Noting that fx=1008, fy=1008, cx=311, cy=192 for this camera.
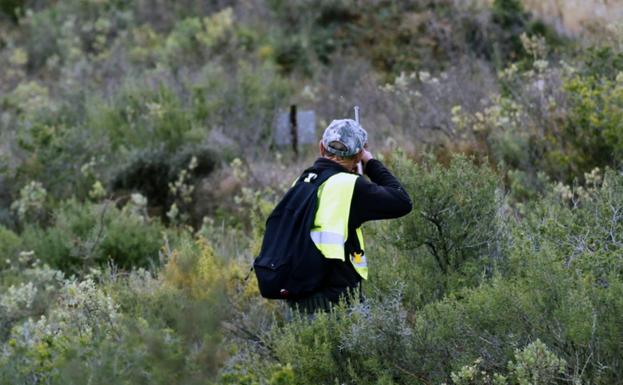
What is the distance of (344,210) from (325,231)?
0.51 ft

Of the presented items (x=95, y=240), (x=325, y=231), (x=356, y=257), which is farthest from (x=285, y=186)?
(x=325, y=231)

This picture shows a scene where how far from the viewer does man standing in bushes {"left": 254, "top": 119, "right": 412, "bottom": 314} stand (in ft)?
18.3

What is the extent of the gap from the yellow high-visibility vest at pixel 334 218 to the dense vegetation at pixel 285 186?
13.8 inches

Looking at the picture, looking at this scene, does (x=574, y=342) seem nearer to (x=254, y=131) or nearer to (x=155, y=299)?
(x=155, y=299)

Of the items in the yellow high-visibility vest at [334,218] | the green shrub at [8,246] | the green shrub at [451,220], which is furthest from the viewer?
the green shrub at [8,246]

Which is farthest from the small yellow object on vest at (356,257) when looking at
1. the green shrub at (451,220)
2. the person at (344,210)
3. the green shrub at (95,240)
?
the green shrub at (95,240)

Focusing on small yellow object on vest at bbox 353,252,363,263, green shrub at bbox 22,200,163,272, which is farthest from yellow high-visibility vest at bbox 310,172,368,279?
green shrub at bbox 22,200,163,272

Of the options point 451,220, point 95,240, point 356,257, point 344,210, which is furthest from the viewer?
point 95,240

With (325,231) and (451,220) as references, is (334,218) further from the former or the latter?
(451,220)

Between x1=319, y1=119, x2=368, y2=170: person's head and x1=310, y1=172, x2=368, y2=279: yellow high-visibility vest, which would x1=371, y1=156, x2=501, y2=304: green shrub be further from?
x1=310, y1=172, x2=368, y2=279: yellow high-visibility vest

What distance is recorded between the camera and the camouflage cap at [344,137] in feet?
19.0

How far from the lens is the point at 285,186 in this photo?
1139 centimetres

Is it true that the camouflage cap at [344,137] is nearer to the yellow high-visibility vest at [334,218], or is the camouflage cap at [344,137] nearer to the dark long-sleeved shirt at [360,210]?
the dark long-sleeved shirt at [360,210]

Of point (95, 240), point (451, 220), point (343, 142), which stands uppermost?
point (343, 142)
